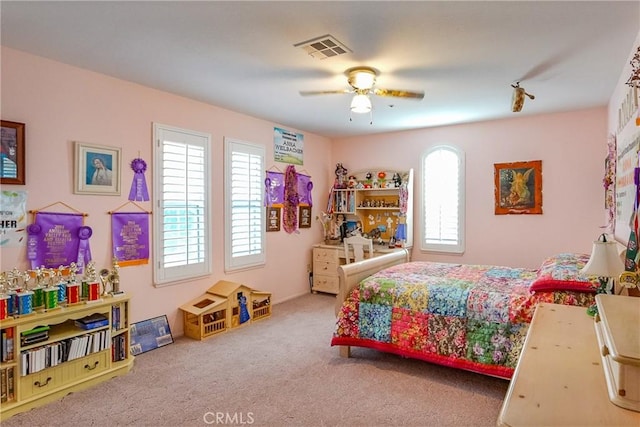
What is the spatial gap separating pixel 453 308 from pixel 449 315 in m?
0.06

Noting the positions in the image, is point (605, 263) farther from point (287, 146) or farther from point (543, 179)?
point (287, 146)

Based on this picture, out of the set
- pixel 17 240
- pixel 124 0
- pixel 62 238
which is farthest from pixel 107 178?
pixel 124 0

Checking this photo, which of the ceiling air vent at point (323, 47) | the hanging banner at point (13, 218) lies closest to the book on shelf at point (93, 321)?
the hanging banner at point (13, 218)

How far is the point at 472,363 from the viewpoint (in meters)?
2.74

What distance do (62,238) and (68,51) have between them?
1439mm

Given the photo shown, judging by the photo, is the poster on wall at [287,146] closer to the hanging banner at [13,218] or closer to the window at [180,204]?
the window at [180,204]

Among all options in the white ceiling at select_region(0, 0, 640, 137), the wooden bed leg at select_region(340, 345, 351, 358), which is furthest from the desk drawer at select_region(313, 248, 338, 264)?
the white ceiling at select_region(0, 0, 640, 137)

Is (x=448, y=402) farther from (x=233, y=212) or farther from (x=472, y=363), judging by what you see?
(x=233, y=212)

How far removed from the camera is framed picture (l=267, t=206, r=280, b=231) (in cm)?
503

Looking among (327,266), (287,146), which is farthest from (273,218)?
(327,266)

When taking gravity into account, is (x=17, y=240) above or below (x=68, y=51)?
below

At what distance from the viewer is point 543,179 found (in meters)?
4.56

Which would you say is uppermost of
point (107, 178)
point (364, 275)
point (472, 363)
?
point (107, 178)

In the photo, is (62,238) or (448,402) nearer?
(448,402)
